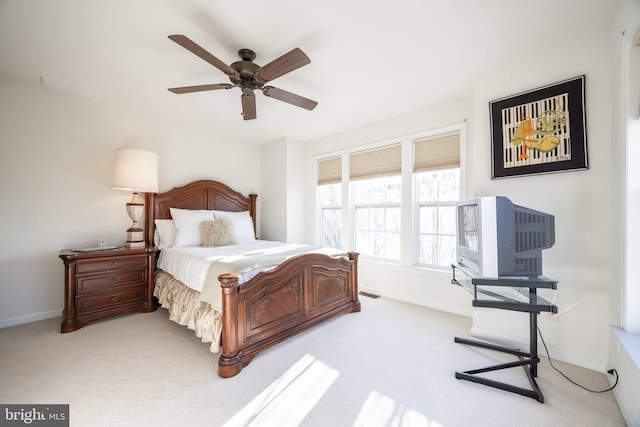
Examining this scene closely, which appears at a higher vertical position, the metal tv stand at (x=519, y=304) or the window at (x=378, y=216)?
the window at (x=378, y=216)

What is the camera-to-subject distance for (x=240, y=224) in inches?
147

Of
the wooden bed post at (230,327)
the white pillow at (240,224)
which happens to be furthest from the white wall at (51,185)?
the wooden bed post at (230,327)

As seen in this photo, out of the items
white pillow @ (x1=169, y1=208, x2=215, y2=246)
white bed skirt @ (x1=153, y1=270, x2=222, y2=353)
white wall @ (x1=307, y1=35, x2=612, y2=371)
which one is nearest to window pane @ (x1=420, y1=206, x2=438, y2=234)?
white wall @ (x1=307, y1=35, x2=612, y2=371)

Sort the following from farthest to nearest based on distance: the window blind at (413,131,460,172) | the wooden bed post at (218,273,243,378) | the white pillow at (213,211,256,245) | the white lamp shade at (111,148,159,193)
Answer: the white pillow at (213,211,256,245) → the window blind at (413,131,460,172) → the white lamp shade at (111,148,159,193) → the wooden bed post at (218,273,243,378)

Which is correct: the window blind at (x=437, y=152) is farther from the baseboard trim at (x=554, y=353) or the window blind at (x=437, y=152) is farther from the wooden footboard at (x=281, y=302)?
the baseboard trim at (x=554, y=353)

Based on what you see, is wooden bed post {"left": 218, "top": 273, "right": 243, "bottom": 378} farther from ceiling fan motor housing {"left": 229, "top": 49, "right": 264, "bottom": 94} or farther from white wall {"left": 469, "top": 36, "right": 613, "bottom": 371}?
white wall {"left": 469, "top": 36, "right": 613, "bottom": 371}

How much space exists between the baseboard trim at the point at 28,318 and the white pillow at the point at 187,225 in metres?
1.37

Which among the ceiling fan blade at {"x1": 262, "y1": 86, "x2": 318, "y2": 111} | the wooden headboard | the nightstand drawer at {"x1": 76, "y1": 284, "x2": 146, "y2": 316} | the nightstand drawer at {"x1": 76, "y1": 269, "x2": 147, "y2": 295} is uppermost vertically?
the ceiling fan blade at {"x1": 262, "y1": 86, "x2": 318, "y2": 111}

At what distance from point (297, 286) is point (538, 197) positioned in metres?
2.20

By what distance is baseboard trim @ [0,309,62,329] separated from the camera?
8.30 feet

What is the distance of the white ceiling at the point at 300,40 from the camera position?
1.64 m

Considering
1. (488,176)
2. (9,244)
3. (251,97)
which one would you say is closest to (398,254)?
(488,176)

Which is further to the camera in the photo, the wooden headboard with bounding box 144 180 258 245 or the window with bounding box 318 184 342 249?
the window with bounding box 318 184 342 249

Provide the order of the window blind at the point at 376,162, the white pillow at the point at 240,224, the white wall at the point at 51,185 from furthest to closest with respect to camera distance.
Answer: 1. the white pillow at the point at 240,224
2. the window blind at the point at 376,162
3. the white wall at the point at 51,185
